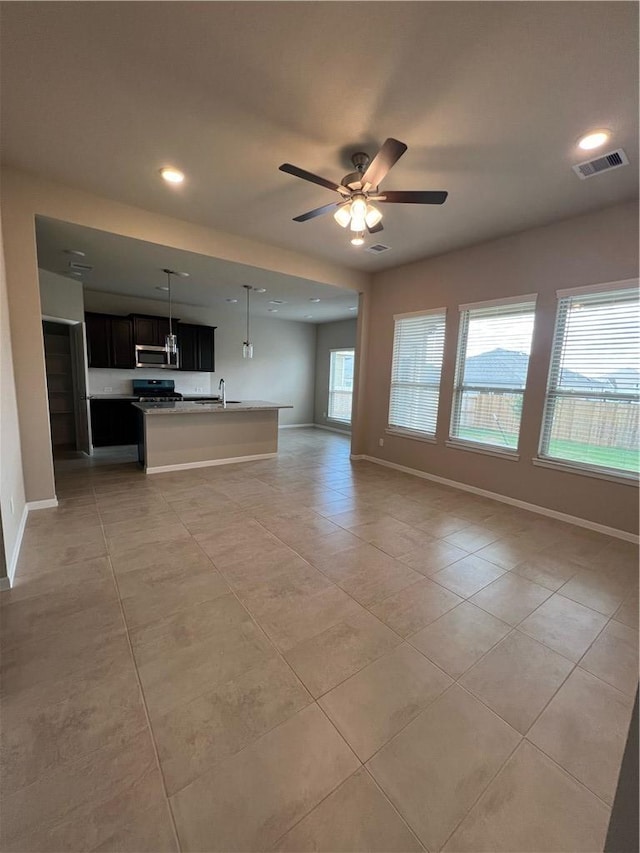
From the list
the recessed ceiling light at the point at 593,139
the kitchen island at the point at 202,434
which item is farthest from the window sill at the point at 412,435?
the recessed ceiling light at the point at 593,139

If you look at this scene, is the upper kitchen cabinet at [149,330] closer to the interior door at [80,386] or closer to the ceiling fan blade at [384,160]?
the interior door at [80,386]

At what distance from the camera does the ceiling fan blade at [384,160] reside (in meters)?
1.89

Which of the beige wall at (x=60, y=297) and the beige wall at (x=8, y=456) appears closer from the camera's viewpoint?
the beige wall at (x=8, y=456)

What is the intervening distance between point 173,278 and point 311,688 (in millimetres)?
5522

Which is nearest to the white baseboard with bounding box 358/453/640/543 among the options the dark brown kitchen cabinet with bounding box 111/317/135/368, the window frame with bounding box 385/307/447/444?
the window frame with bounding box 385/307/447/444

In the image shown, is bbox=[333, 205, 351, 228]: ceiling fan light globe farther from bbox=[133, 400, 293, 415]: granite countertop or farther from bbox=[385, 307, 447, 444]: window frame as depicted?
bbox=[133, 400, 293, 415]: granite countertop

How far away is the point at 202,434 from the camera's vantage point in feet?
16.6

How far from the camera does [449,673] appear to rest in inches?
66.0

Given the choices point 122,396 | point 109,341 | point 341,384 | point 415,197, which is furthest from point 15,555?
point 341,384

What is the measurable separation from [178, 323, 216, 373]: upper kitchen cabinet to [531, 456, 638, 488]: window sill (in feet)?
20.8

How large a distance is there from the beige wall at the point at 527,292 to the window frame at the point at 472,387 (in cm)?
6

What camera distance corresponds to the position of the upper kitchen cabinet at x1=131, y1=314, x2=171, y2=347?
6.53 metres

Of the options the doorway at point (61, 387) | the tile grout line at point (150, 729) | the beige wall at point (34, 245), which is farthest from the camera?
the doorway at point (61, 387)

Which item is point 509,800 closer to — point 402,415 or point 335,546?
point 335,546
